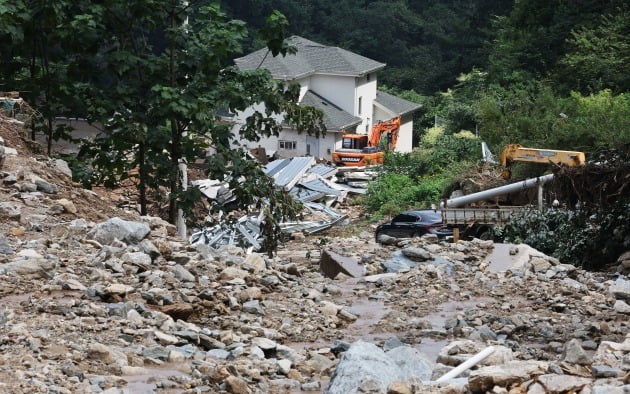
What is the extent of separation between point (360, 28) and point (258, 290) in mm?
63744

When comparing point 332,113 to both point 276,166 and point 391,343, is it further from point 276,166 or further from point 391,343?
point 391,343

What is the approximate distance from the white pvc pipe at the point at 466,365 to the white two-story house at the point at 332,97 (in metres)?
42.8

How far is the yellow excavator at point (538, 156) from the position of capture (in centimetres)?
2519

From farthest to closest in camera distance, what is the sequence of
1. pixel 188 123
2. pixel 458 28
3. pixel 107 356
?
1. pixel 458 28
2. pixel 188 123
3. pixel 107 356

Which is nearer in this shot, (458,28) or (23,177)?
(23,177)

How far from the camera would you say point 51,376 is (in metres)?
7.91

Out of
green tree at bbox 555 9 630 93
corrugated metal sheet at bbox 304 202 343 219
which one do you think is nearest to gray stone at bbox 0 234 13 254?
corrugated metal sheet at bbox 304 202 343 219

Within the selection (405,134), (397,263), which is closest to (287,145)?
(405,134)

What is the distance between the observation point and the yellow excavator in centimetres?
2519

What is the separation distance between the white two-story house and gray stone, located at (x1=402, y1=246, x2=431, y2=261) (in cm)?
3525

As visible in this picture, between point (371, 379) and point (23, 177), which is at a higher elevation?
point (23, 177)

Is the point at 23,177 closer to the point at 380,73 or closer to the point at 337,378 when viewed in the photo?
the point at 337,378

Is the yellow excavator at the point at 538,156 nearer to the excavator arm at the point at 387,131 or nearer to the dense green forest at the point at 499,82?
the dense green forest at the point at 499,82

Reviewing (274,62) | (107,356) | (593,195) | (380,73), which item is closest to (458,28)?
(380,73)
